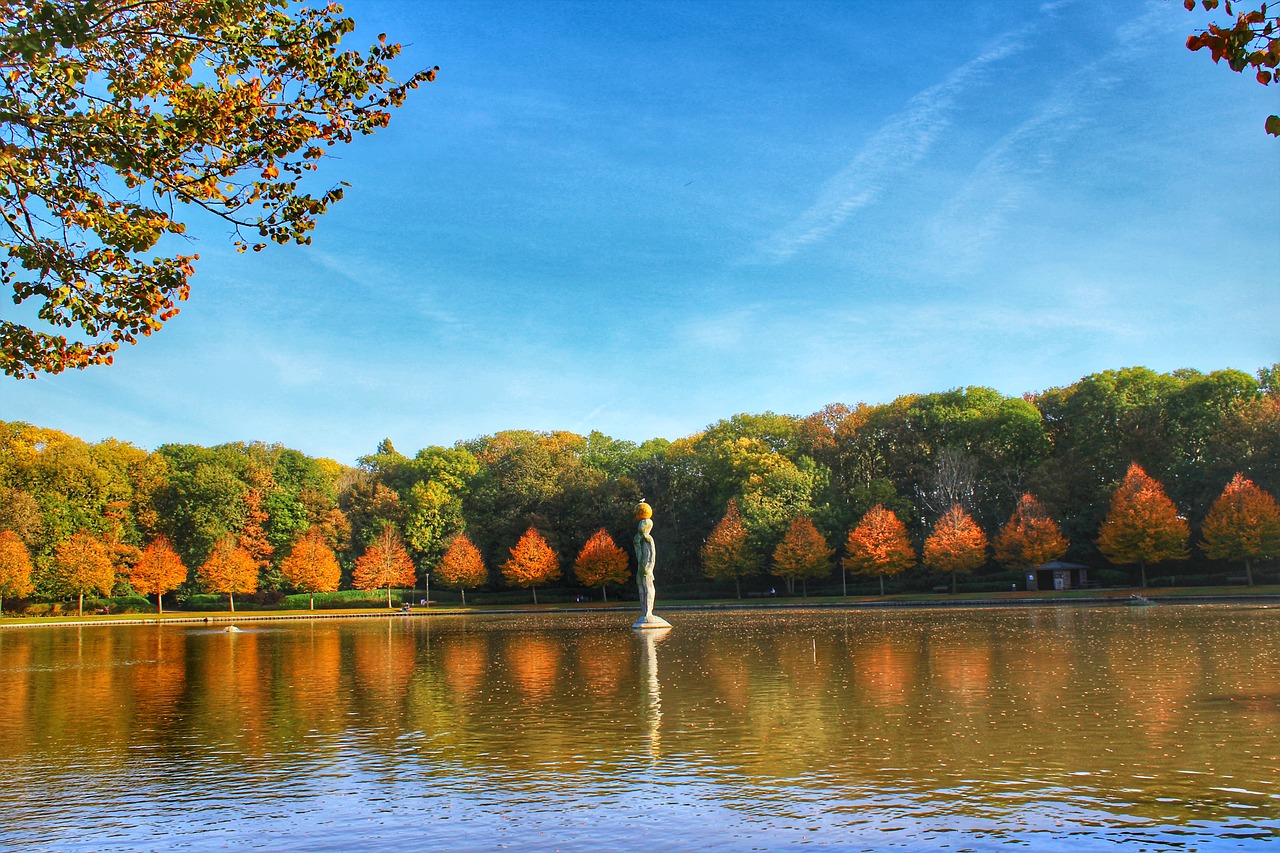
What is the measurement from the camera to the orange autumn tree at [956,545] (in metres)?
62.5

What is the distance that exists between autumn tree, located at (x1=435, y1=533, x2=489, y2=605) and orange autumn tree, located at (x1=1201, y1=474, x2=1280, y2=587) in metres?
50.9

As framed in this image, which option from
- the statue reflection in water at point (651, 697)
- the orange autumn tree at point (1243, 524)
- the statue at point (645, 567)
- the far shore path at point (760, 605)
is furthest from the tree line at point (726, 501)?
the statue reflection in water at point (651, 697)

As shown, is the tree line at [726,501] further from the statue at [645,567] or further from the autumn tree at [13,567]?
the statue at [645,567]

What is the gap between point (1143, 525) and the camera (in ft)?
188

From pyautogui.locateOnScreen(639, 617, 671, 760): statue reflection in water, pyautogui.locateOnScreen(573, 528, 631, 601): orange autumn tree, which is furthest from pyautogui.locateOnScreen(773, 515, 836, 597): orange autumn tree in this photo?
pyautogui.locateOnScreen(639, 617, 671, 760): statue reflection in water

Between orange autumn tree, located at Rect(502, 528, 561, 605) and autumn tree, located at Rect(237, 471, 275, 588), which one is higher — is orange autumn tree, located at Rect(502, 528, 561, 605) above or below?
below

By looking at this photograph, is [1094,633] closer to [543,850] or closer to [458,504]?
[543,850]

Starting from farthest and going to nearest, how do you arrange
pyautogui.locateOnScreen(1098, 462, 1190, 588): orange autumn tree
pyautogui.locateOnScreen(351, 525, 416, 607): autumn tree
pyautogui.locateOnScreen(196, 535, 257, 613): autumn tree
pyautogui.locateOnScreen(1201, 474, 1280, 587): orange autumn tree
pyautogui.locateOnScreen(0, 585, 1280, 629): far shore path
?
pyautogui.locateOnScreen(351, 525, 416, 607): autumn tree → pyautogui.locateOnScreen(196, 535, 257, 613): autumn tree → pyautogui.locateOnScreen(1098, 462, 1190, 588): orange autumn tree → pyautogui.locateOnScreen(1201, 474, 1280, 587): orange autumn tree → pyautogui.locateOnScreen(0, 585, 1280, 629): far shore path

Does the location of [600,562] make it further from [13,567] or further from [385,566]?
[13,567]

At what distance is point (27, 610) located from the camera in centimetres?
7125

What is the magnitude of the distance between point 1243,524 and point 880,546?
2108 cm

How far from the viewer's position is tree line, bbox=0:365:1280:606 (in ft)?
201

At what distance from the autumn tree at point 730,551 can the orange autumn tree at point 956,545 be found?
12.7 metres

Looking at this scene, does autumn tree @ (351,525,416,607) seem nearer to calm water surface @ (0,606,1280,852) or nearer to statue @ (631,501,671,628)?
statue @ (631,501,671,628)
